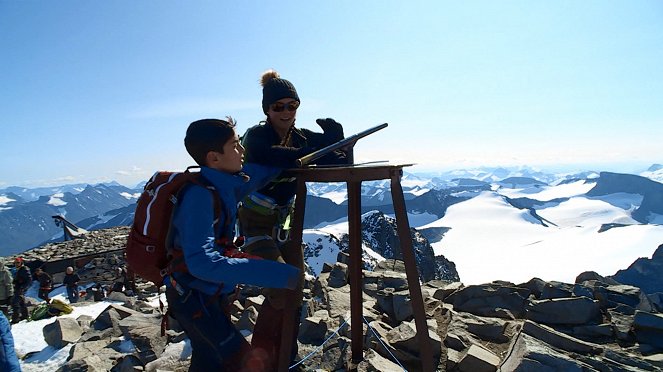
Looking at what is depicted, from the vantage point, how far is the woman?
475cm

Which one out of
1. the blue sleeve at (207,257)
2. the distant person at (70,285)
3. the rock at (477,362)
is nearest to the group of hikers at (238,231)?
the blue sleeve at (207,257)

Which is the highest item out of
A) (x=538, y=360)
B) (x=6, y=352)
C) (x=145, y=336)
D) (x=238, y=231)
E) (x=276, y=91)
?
(x=276, y=91)

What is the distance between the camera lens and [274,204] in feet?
16.2

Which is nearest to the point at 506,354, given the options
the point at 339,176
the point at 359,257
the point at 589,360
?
the point at 589,360

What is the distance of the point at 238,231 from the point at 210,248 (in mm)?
1847

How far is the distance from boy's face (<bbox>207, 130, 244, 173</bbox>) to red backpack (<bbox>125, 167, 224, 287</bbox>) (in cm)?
21

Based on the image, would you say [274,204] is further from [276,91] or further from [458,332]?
[458,332]

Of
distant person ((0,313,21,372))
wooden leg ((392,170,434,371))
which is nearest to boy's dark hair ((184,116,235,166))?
wooden leg ((392,170,434,371))

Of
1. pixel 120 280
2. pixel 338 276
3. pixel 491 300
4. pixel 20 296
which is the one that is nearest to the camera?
pixel 491 300

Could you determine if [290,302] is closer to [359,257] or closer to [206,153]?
[359,257]

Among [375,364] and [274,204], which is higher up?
[274,204]

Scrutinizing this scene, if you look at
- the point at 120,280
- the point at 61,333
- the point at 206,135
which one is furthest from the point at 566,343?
the point at 120,280

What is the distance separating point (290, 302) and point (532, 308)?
5.41 meters

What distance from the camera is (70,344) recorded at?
9789 millimetres
